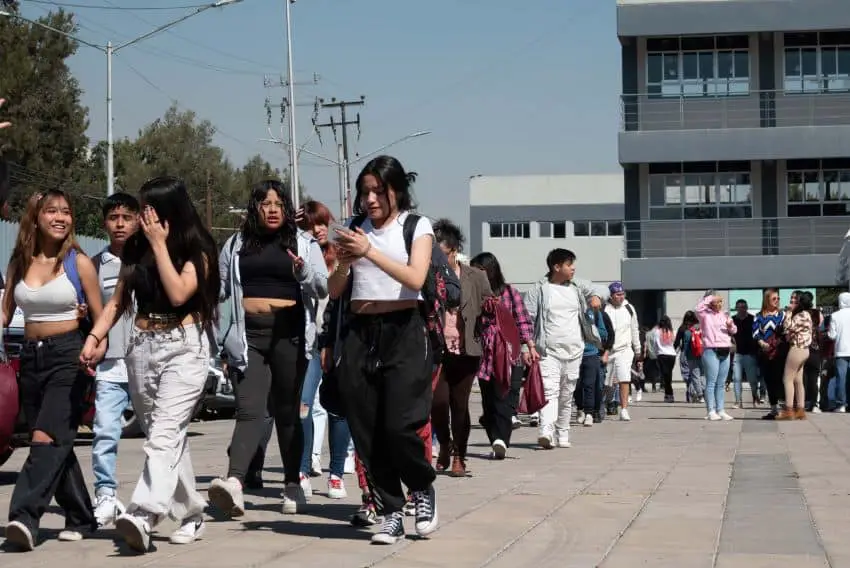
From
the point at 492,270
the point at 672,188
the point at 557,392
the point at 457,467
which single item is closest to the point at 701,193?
the point at 672,188

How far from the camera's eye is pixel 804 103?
141 ft

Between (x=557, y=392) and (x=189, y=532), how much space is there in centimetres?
823

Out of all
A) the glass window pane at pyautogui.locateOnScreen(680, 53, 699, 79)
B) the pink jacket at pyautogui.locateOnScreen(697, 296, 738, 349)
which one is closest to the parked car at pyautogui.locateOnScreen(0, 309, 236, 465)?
the pink jacket at pyautogui.locateOnScreen(697, 296, 738, 349)

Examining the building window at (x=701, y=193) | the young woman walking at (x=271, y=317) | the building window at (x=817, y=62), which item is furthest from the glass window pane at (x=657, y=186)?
the young woman walking at (x=271, y=317)

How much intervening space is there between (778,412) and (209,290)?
15748 millimetres

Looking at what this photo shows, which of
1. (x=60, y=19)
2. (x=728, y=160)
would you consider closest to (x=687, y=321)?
(x=728, y=160)

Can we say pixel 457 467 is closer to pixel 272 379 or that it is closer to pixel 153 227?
pixel 272 379

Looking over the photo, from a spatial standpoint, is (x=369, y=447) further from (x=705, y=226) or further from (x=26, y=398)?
(x=705, y=226)

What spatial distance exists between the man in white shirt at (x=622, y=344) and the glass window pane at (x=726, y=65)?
71.4 ft

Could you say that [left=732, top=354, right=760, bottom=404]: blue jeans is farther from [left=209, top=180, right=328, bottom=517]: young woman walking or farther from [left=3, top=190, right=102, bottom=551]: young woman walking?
[left=3, top=190, right=102, bottom=551]: young woman walking

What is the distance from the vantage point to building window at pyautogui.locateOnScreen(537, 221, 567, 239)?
8831 cm

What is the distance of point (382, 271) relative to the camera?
8008mm

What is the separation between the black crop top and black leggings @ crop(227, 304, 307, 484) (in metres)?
0.12

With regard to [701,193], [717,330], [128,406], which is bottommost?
[128,406]
